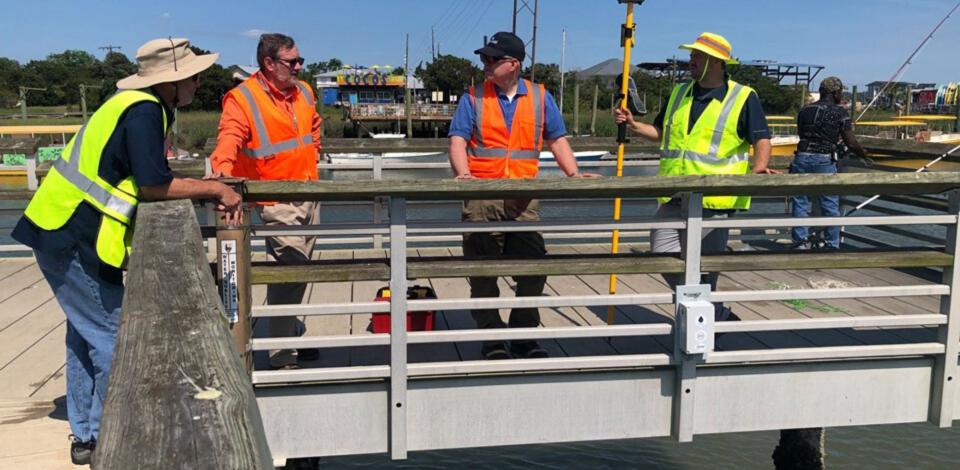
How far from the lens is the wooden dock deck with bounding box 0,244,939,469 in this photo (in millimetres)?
3693

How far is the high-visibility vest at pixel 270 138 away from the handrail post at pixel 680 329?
77.0 inches

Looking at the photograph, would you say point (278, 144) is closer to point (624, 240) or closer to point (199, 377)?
point (199, 377)

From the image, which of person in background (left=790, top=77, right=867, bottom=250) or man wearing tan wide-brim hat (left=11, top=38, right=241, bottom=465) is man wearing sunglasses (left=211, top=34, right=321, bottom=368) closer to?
man wearing tan wide-brim hat (left=11, top=38, right=241, bottom=465)

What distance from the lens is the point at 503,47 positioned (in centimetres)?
417

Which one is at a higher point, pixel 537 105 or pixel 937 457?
pixel 537 105

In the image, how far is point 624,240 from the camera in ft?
27.5

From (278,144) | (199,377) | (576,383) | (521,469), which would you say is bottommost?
(521,469)

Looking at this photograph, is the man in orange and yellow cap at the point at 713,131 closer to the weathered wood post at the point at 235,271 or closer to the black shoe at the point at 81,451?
the weathered wood post at the point at 235,271

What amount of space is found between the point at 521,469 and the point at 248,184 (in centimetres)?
412

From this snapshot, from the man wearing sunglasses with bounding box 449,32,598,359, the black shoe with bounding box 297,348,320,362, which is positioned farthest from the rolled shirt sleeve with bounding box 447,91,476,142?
the black shoe with bounding box 297,348,320,362

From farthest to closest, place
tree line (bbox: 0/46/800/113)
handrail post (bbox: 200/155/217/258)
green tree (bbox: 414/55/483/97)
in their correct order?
green tree (bbox: 414/55/483/97)
tree line (bbox: 0/46/800/113)
handrail post (bbox: 200/155/217/258)

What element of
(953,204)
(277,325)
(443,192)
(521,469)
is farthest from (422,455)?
(953,204)

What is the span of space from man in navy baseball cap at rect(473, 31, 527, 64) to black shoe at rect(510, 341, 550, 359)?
1.50 metres

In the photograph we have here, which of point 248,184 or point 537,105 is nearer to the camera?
point 248,184
